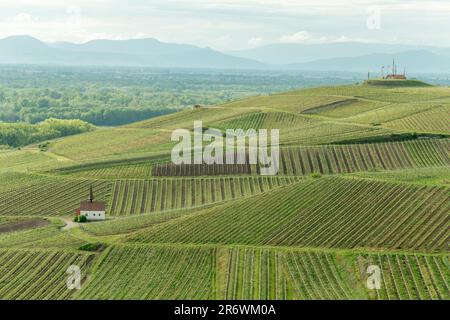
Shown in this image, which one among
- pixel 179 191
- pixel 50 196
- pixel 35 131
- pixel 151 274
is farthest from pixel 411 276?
pixel 35 131

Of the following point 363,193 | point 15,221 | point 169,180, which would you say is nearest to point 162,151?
point 169,180

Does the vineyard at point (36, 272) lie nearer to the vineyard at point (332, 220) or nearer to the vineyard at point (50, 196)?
the vineyard at point (332, 220)

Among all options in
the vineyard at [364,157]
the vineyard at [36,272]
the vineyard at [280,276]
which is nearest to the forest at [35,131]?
the vineyard at [364,157]

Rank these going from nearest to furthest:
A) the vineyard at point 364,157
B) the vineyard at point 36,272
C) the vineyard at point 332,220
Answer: the vineyard at point 36,272 → the vineyard at point 332,220 → the vineyard at point 364,157

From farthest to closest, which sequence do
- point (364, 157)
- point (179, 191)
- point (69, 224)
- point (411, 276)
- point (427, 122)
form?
1. point (427, 122)
2. point (364, 157)
3. point (179, 191)
4. point (69, 224)
5. point (411, 276)

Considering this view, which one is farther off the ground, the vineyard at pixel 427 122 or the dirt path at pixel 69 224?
Answer: the vineyard at pixel 427 122

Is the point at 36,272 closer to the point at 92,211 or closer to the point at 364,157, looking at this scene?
the point at 92,211

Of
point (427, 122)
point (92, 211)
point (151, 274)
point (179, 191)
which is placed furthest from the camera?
point (427, 122)

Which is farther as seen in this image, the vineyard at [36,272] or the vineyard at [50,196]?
the vineyard at [50,196]
